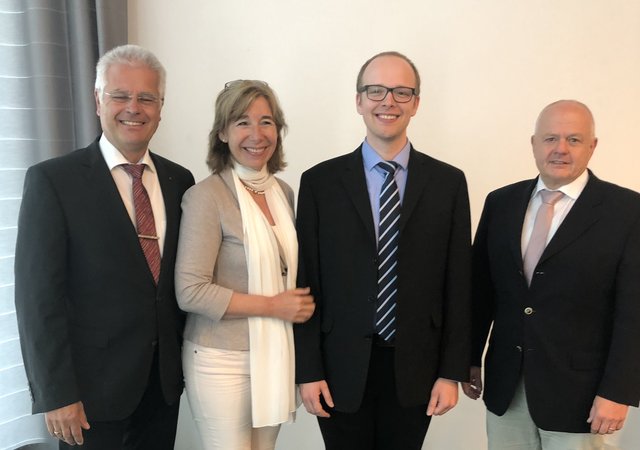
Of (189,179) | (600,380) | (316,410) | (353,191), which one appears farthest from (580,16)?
(316,410)

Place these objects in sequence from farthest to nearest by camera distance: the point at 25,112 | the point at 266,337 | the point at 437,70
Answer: the point at 437,70 → the point at 25,112 → the point at 266,337

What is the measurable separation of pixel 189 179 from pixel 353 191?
25.4 inches

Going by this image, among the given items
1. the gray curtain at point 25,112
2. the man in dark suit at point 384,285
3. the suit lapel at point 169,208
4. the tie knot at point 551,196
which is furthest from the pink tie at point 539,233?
the gray curtain at point 25,112

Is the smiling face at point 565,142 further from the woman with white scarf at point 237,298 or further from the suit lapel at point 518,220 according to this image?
the woman with white scarf at point 237,298

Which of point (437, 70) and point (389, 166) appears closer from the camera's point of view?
point (389, 166)

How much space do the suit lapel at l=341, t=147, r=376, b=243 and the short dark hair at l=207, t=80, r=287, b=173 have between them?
321 millimetres

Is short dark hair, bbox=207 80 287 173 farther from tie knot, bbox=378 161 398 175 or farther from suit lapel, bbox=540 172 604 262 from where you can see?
suit lapel, bbox=540 172 604 262

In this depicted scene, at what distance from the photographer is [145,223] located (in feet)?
5.26

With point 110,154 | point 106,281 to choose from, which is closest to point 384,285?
point 106,281

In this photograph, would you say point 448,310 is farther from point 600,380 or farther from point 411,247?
point 600,380

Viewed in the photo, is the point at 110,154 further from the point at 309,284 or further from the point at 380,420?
the point at 380,420

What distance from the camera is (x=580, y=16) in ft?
7.23

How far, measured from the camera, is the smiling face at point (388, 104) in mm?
1600

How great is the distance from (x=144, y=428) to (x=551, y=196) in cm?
156
